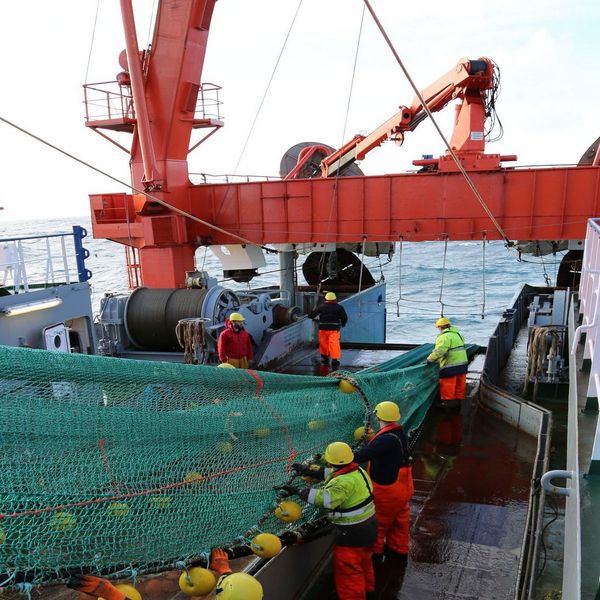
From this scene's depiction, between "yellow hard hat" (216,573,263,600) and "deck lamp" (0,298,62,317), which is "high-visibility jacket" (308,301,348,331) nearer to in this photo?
"deck lamp" (0,298,62,317)

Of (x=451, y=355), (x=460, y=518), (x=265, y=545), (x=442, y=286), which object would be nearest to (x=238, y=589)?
(x=265, y=545)

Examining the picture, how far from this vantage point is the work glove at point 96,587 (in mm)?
2869

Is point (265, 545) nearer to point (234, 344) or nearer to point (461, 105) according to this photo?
point (234, 344)

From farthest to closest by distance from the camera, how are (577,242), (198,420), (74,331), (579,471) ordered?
(577,242), (74,331), (198,420), (579,471)

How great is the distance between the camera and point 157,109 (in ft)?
45.1

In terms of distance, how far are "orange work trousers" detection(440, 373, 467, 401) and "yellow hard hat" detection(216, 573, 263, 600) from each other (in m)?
5.67

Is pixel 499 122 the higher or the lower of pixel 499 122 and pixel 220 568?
the higher

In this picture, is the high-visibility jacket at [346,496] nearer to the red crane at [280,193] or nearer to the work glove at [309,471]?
the work glove at [309,471]

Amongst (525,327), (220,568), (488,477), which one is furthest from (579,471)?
(525,327)

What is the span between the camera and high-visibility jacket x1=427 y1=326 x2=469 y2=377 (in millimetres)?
8008

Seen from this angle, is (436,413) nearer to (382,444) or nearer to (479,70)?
(382,444)

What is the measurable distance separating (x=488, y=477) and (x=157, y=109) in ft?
37.2

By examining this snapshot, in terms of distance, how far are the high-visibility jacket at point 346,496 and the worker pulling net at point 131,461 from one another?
14.4 inches

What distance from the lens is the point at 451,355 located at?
318 inches
